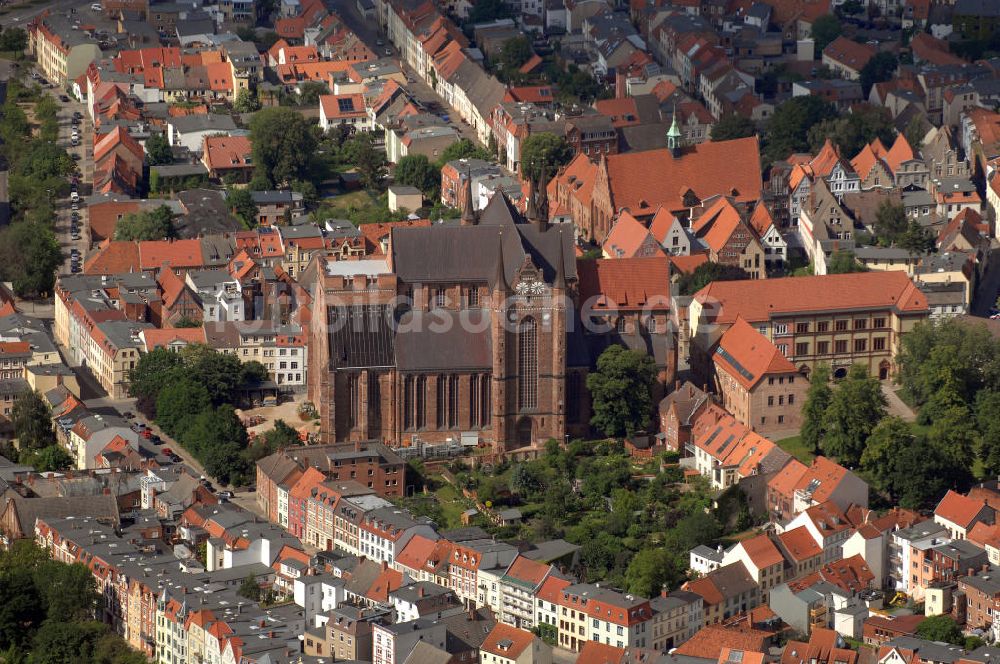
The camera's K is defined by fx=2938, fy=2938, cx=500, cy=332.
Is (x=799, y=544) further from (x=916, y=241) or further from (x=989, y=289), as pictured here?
(x=916, y=241)

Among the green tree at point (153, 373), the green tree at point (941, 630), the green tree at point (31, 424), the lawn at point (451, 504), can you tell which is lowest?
the green tree at point (941, 630)

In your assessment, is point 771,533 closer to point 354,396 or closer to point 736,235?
point 354,396

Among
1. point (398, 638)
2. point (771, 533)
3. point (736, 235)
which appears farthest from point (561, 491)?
point (736, 235)

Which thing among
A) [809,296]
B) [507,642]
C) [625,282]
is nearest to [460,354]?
[625,282]

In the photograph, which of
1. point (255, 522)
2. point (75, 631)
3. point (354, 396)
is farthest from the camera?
point (354, 396)

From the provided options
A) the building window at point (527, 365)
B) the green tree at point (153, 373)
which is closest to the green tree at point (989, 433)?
the building window at point (527, 365)

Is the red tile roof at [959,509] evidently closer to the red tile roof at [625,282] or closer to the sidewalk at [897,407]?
the sidewalk at [897,407]

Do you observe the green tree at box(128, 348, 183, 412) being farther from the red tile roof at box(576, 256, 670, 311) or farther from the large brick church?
the red tile roof at box(576, 256, 670, 311)
